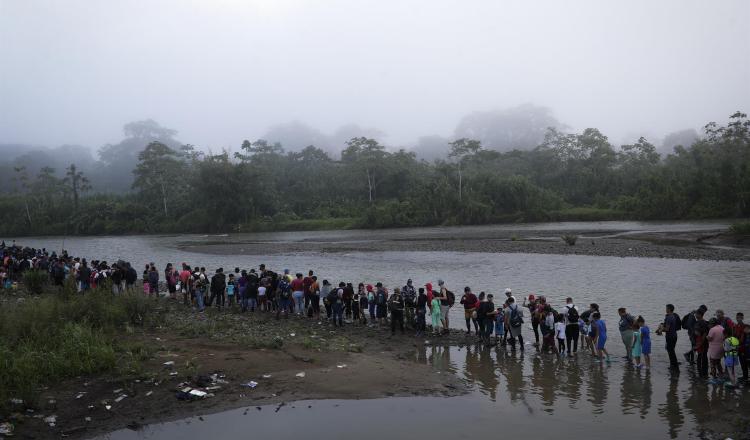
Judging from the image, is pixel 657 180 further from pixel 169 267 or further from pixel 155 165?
pixel 155 165

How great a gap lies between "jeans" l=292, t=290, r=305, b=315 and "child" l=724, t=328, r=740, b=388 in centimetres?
1165

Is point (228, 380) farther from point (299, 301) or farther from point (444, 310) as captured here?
point (299, 301)

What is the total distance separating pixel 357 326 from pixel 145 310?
6.22 meters

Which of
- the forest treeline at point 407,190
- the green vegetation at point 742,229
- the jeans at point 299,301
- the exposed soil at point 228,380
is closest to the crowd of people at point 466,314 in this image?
the jeans at point 299,301

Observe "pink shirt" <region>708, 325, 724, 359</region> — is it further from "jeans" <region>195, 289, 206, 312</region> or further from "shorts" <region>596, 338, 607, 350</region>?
"jeans" <region>195, 289, 206, 312</region>

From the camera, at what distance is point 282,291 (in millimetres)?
17391

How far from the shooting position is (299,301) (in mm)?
17500

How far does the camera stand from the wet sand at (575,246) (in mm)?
31234

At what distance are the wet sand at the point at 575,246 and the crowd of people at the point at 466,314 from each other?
15.9 meters

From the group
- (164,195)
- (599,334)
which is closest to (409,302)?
(599,334)

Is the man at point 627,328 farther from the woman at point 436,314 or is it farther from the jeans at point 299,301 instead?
the jeans at point 299,301

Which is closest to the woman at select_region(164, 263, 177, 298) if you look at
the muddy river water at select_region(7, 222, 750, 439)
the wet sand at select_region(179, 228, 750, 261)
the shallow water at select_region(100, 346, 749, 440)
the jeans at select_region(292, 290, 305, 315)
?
the jeans at select_region(292, 290, 305, 315)

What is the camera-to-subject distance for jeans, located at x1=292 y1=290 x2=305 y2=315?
57.1ft

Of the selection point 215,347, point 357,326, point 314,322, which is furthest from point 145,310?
point 357,326
